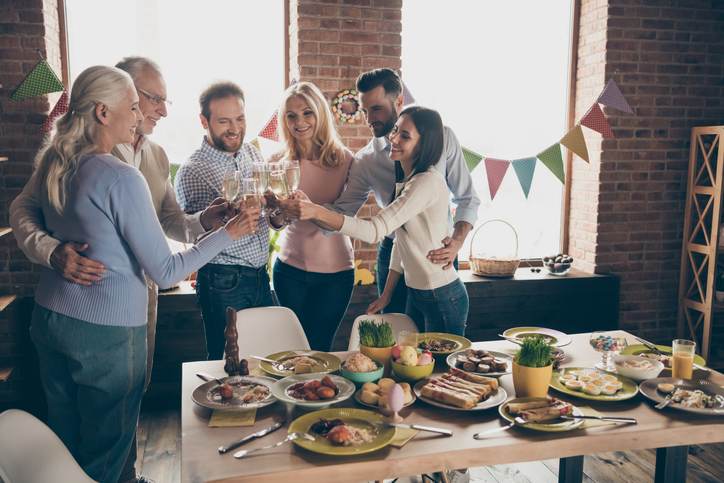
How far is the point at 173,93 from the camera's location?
11.8ft

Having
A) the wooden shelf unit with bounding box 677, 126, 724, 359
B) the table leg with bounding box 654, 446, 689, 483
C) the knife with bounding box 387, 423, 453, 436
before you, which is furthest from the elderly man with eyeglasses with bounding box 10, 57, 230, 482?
the wooden shelf unit with bounding box 677, 126, 724, 359

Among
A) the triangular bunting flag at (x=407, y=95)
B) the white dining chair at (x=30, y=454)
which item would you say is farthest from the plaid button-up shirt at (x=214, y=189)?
the triangular bunting flag at (x=407, y=95)

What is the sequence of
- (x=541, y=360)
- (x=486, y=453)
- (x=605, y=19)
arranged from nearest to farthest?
(x=486, y=453)
(x=541, y=360)
(x=605, y=19)

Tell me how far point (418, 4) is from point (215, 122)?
2.05 meters

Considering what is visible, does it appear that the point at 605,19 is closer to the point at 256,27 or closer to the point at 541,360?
the point at 256,27

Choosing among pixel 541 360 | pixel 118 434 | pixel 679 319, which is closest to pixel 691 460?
pixel 679 319

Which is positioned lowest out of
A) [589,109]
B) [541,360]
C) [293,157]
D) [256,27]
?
[541,360]

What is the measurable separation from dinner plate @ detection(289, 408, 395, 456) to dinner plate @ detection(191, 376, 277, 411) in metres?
0.16

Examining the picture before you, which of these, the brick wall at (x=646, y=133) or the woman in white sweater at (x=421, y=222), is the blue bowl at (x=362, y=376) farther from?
the brick wall at (x=646, y=133)

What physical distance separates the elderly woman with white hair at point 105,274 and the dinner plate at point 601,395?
98 centimetres

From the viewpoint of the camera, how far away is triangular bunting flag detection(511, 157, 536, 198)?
12.1 ft

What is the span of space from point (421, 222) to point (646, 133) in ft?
7.83

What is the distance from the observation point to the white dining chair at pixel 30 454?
1.27 meters

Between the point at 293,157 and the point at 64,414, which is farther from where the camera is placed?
the point at 293,157
